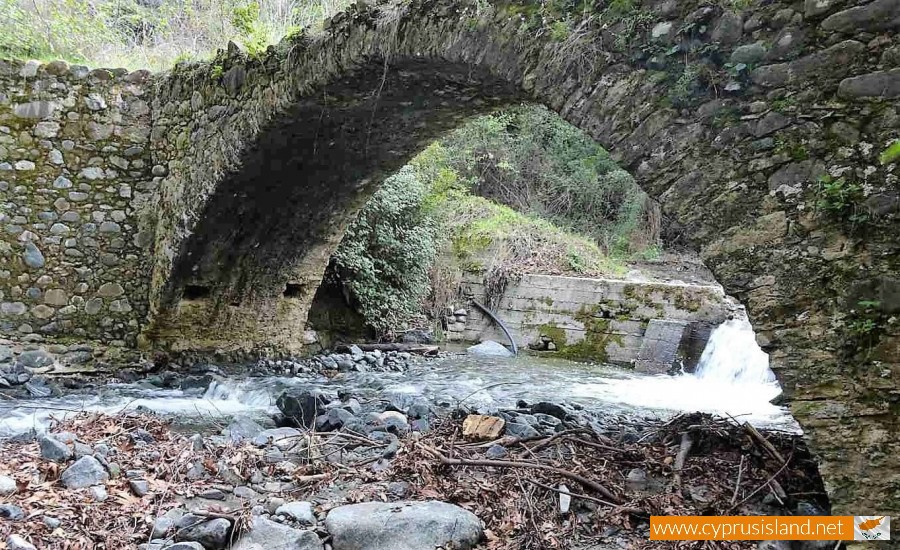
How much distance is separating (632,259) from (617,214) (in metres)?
1.71

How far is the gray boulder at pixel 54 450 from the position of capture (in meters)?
2.96

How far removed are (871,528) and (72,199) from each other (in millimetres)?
6054

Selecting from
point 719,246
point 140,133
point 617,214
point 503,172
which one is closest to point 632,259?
point 617,214

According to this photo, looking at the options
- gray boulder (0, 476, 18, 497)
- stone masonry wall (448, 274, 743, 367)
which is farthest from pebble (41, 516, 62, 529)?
stone masonry wall (448, 274, 743, 367)

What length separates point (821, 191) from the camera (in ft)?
7.53

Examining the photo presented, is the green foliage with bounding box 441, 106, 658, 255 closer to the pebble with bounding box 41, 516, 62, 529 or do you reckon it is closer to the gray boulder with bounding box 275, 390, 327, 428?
the gray boulder with bounding box 275, 390, 327, 428

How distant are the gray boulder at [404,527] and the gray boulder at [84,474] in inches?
40.0

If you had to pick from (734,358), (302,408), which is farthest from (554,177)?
(302,408)

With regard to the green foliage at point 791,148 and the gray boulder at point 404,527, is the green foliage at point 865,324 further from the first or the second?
the gray boulder at point 404,527

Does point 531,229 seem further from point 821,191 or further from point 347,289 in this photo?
point 821,191

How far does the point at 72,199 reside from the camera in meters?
5.80

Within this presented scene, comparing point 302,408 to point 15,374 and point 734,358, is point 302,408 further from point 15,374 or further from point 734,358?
point 734,358

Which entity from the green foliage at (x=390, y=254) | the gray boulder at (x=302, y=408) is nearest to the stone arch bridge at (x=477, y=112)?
the green foliage at (x=390, y=254)

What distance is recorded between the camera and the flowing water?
16.1 ft
